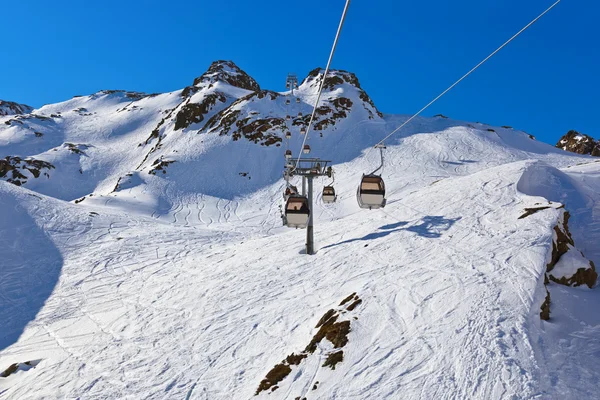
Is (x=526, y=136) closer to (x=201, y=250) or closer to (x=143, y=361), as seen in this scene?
(x=201, y=250)

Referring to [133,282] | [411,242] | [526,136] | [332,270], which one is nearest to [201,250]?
[133,282]

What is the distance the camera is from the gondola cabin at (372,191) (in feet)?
43.1

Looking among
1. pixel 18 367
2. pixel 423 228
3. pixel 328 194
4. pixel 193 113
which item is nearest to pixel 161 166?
pixel 193 113

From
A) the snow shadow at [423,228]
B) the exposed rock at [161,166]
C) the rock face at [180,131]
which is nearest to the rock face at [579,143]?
the rock face at [180,131]

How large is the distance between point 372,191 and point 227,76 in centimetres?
9354

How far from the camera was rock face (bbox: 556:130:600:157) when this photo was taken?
5731cm

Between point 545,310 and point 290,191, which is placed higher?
point 290,191

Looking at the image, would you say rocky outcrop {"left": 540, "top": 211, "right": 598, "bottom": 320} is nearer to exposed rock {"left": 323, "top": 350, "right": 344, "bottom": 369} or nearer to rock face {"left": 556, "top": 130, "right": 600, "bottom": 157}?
exposed rock {"left": 323, "top": 350, "right": 344, "bottom": 369}

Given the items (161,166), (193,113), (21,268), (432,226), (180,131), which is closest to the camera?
(432,226)

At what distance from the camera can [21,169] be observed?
169 feet

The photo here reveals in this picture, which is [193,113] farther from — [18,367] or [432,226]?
[18,367]

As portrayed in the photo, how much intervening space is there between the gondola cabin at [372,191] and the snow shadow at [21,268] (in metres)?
13.9

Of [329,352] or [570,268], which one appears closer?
[329,352]

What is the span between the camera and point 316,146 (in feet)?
157
